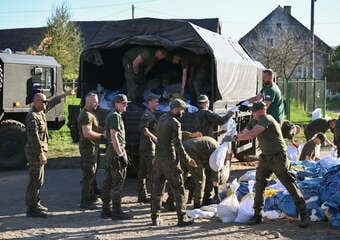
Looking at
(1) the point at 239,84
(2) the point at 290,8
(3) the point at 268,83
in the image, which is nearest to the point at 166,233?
(3) the point at 268,83

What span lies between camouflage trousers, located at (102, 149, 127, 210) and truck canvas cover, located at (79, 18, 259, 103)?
2.80m

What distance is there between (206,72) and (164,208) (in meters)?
3.24

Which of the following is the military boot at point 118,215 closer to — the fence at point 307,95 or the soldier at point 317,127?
the soldier at point 317,127

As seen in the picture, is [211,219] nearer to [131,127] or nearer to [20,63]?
[131,127]

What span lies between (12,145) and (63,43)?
21.9m

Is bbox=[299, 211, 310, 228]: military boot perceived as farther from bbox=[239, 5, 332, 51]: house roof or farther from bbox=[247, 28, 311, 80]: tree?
bbox=[239, 5, 332, 51]: house roof

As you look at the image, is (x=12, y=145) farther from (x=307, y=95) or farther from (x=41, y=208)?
(x=307, y=95)

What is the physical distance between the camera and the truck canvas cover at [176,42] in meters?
10.3

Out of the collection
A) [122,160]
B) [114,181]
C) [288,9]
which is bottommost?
[114,181]

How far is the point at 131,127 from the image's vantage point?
1036 cm

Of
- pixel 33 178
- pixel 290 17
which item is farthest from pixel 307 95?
A: pixel 290 17

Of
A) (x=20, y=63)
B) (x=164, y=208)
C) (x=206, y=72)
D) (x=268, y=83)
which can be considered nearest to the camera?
(x=164, y=208)

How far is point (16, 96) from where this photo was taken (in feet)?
42.4

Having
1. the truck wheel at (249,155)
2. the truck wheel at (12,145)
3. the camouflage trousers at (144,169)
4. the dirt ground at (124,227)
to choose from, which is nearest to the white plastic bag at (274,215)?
the dirt ground at (124,227)
